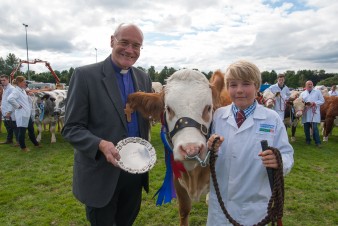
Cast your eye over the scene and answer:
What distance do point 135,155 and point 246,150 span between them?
2.88 feet

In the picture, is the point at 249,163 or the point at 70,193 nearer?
the point at 249,163

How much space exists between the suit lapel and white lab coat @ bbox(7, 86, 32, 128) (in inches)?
299

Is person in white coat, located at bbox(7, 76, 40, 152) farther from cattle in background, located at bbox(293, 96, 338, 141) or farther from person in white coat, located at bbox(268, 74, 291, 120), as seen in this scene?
cattle in background, located at bbox(293, 96, 338, 141)

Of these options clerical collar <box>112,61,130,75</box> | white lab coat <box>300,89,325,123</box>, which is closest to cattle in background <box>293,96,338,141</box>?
white lab coat <box>300,89,325,123</box>

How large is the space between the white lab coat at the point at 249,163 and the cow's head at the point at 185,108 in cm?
23

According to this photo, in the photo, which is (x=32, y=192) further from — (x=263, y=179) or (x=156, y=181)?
(x=263, y=179)

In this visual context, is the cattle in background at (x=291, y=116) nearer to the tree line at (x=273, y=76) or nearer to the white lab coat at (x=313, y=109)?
the white lab coat at (x=313, y=109)

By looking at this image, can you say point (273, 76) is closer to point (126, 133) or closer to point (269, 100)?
point (269, 100)

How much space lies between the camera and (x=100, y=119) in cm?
245

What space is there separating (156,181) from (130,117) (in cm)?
413

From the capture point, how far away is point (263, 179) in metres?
2.12

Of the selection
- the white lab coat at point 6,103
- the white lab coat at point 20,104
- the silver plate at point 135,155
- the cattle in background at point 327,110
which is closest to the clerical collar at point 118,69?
the silver plate at point 135,155

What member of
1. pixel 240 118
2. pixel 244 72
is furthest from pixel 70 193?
pixel 244 72

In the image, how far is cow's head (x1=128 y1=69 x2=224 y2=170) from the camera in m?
2.15
